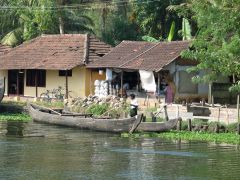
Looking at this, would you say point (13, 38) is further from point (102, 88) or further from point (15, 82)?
point (102, 88)

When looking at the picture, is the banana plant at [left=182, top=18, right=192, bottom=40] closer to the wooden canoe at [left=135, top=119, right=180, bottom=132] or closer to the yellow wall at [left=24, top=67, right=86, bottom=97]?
the yellow wall at [left=24, top=67, right=86, bottom=97]

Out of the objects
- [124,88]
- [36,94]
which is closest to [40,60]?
[36,94]

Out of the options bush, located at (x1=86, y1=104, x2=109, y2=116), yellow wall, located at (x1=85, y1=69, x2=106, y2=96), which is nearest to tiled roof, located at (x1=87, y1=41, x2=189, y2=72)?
yellow wall, located at (x1=85, y1=69, x2=106, y2=96)

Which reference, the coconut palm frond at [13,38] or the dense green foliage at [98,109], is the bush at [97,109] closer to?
the dense green foliage at [98,109]

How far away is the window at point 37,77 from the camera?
41469 millimetres

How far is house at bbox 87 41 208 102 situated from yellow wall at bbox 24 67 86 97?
1947mm

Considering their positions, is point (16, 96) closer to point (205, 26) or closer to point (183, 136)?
point (183, 136)

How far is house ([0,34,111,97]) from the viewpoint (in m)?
39.4

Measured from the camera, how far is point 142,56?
3622 cm

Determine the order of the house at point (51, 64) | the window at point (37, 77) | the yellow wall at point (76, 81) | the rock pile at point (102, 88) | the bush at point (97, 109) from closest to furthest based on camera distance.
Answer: the bush at point (97, 109) → the rock pile at point (102, 88) → the house at point (51, 64) → the yellow wall at point (76, 81) → the window at point (37, 77)

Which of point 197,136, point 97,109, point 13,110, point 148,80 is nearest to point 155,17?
point 148,80

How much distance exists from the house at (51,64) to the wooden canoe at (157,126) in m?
10.4

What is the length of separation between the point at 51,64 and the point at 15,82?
4.60 m

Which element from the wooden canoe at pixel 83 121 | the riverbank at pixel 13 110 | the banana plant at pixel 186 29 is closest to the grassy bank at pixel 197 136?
the wooden canoe at pixel 83 121
